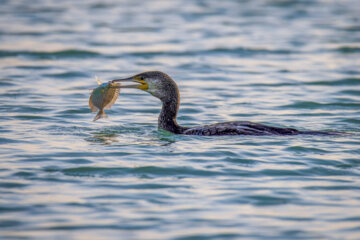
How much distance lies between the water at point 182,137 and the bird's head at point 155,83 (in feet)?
2.11

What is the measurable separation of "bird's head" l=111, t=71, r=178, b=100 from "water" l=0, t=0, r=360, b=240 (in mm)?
642

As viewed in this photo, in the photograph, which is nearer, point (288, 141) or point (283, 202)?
point (283, 202)

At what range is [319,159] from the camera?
928 centimetres

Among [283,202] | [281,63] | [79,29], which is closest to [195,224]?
[283,202]

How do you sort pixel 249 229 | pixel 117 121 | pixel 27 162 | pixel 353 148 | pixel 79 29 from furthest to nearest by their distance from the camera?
pixel 79 29, pixel 117 121, pixel 353 148, pixel 27 162, pixel 249 229

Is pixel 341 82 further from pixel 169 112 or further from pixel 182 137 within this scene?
pixel 182 137

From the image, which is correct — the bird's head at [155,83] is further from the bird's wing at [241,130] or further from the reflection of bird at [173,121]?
the bird's wing at [241,130]

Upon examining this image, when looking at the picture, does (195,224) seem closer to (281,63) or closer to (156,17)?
(281,63)

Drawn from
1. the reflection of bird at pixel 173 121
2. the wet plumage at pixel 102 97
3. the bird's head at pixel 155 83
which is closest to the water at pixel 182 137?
the reflection of bird at pixel 173 121

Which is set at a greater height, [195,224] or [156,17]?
[156,17]

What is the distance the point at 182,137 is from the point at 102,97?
136 cm

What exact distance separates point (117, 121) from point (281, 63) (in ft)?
24.5

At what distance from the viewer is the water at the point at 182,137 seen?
7.14 m

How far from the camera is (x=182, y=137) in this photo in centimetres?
1059
